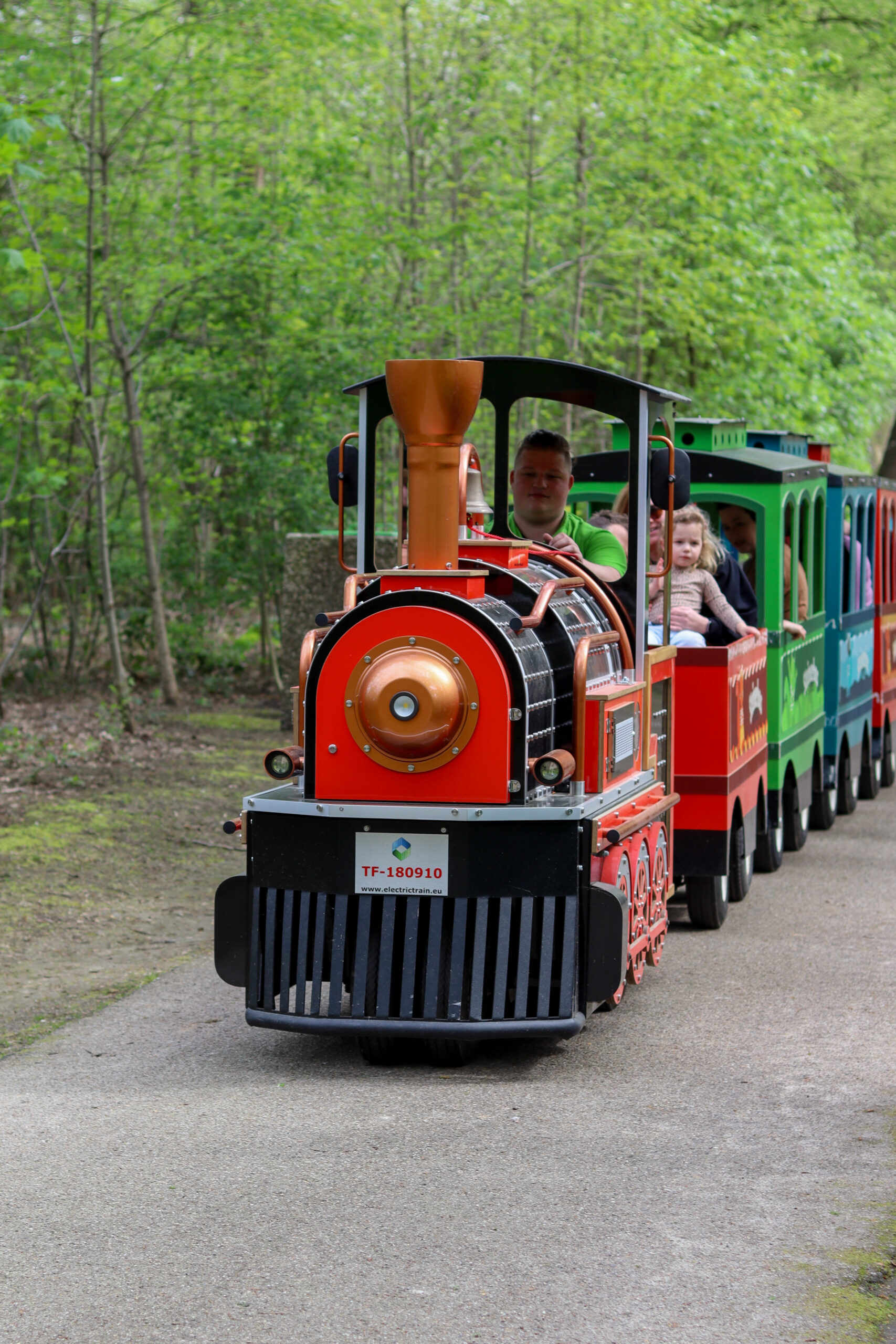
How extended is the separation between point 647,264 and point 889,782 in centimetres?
674

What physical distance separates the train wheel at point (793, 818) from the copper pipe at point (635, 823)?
10.5 ft

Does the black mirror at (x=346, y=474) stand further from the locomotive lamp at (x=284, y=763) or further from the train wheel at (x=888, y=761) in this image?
the train wheel at (x=888, y=761)

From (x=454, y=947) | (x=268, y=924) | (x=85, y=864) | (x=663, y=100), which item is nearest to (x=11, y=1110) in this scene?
(x=268, y=924)

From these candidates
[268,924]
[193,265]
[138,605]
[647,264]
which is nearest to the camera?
[268,924]

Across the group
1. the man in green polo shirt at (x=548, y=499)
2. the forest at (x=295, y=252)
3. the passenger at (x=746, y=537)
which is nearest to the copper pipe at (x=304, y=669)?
the man in green polo shirt at (x=548, y=499)

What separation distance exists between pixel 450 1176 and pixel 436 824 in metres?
1.27

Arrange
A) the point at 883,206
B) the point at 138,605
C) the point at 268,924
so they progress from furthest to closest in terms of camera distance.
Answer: the point at 883,206 < the point at 138,605 < the point at 268,924

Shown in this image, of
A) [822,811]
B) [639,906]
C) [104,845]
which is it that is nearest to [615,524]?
[639,906]

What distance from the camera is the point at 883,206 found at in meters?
Result: 25.1

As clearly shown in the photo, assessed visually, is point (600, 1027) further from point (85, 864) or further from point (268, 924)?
point (85, 864)

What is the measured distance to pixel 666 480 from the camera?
20.9ft

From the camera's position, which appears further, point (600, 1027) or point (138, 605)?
point (138, 605)

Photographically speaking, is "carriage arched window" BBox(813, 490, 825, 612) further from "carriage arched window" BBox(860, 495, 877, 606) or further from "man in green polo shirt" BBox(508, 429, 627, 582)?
"man in green polo shirt" BBox(508, 429, 627, 582)

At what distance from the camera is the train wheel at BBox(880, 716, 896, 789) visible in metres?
13.4
